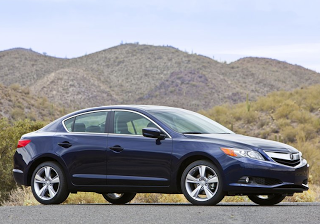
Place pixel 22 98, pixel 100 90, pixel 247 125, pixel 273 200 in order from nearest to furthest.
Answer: pixel 273 200 → pixel 247 125 → pixel 22 98 → pixel 100 90

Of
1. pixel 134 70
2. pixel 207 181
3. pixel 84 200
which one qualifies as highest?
pixel 134 70

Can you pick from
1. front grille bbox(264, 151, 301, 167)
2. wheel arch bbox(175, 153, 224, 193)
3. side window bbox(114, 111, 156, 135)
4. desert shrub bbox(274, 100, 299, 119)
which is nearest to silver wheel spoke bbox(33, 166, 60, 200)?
side window bbox(114, 111, 156, 135)

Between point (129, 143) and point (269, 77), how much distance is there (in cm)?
7465

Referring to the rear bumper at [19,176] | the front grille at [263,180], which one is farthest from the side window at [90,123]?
the front grille at [263,180]

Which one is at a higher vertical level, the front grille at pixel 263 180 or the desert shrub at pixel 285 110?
the desert shrub at pixel 285 110

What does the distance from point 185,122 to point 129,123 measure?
0.96 meters

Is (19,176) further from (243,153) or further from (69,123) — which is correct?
(243,153)

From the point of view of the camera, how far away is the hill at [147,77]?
69.9 metres

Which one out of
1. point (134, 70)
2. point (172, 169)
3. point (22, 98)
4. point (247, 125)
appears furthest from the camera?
point (134, 70)

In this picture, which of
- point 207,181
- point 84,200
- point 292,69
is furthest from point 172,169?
point 292,69

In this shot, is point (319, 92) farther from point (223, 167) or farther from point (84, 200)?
point (223, 167)

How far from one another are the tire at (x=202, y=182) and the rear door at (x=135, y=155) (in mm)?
383

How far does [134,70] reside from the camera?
80.8 m

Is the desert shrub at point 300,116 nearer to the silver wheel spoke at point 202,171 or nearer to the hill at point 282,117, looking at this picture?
the hill at point 282,117
